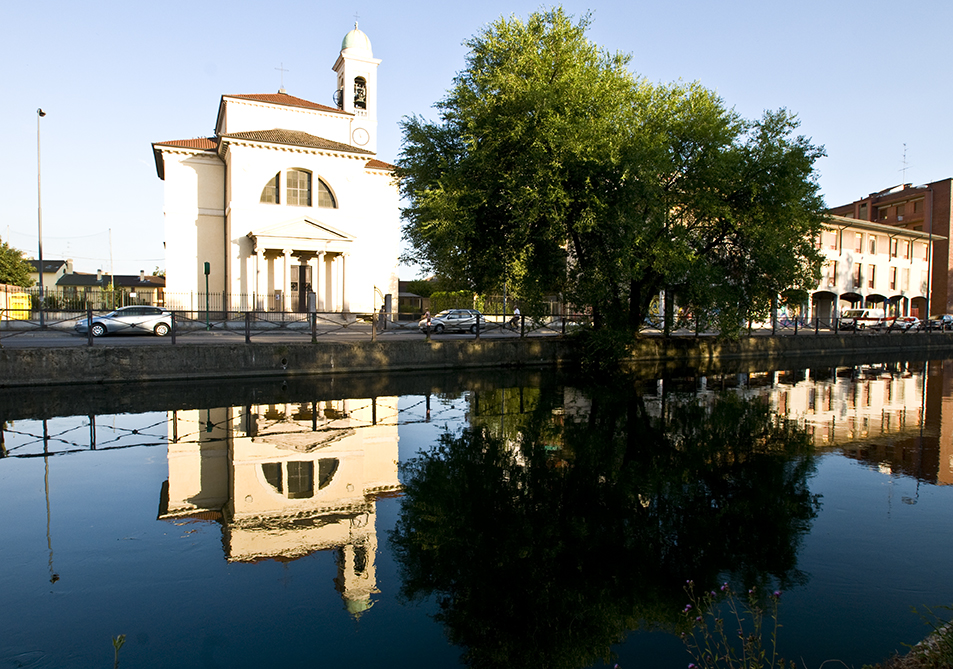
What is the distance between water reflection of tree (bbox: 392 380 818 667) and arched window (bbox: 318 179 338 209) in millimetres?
30341

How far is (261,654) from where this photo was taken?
3662 millimetres

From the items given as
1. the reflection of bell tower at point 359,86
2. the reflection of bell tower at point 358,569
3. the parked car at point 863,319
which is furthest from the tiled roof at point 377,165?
the reflection of bell tower at point 358,569

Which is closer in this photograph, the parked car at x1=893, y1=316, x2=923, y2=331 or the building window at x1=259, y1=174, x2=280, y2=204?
the building window at x1=259, y1=174, x2=280, y2=204

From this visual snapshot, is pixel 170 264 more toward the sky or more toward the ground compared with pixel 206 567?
more toward the sky

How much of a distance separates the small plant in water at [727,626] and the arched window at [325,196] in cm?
3580

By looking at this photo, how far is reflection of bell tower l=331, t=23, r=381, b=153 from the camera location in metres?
43.8

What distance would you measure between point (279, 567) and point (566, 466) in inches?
164

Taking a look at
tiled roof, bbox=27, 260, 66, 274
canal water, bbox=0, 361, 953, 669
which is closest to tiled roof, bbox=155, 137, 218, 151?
canal water, bbox=0, 361, 953, 669

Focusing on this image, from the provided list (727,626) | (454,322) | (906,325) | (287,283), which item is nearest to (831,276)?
(906,325)

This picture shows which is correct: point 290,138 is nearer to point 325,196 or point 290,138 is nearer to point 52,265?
point 325,196

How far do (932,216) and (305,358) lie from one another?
66261 millimetres

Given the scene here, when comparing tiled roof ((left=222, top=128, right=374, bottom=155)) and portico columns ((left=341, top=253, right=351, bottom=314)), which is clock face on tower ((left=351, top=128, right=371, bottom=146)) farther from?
portico columns ((left=341, top=253, right=351, bottom=314))

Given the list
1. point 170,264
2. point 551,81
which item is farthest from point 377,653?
point 170,264

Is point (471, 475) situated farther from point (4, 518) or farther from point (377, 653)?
point (4, 518)
